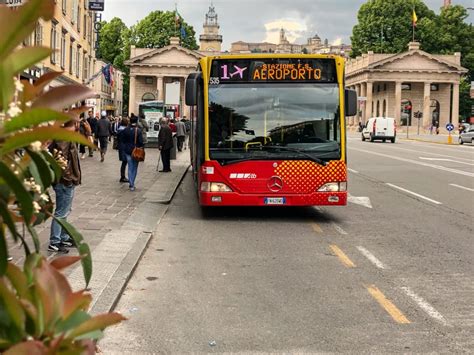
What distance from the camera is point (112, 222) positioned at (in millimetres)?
10250

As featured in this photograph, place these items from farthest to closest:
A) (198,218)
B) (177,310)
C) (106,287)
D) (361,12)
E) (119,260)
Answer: (361,12) → (198,218) → (119,260) → (106,287) → (177,310)

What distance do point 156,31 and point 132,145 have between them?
85.6 meters

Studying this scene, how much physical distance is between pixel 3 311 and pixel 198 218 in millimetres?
10071

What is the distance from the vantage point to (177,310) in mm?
5672

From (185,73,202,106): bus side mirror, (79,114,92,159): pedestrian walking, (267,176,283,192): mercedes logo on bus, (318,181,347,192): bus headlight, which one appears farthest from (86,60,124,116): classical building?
(318,181,347,192): bus headlight

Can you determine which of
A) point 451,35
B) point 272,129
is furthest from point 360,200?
point 451,35

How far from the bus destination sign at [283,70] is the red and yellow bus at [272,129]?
2 cm

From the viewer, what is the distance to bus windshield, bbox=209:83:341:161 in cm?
1068

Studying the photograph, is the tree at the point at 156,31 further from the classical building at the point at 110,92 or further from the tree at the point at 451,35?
the tree at the point at 451,35

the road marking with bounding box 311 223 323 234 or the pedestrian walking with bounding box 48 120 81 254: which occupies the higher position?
the pedestrian walking with bounding box 48 120 81 254

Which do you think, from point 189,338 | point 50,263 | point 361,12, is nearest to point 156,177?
point 189,338

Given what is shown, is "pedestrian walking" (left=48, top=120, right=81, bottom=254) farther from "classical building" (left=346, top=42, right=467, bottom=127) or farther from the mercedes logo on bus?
"classical building" (left=346, top=42, right=467, bottom=127)

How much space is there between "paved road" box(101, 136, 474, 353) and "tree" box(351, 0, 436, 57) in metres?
85.1

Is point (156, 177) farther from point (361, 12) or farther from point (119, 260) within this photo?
point (361, 12)
